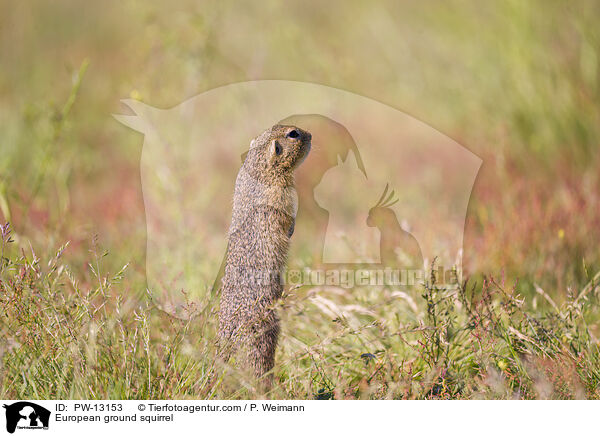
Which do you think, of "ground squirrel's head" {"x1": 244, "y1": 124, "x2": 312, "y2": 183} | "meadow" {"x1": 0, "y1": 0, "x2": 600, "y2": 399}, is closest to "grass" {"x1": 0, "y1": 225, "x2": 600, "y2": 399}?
"meadow" {"x1": 0, "y1": 0, "x2": 600, "y2": 399}

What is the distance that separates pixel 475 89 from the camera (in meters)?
6.44

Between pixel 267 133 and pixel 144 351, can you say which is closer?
pixel 144 351

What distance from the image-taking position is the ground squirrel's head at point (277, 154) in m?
2.95

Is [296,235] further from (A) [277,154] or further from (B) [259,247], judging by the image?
(B) [259,247]

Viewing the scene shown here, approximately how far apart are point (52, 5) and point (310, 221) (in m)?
7.17

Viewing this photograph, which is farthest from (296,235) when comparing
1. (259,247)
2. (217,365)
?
(217,365)

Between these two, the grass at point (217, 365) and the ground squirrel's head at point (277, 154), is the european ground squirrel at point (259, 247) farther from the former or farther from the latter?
the grass at point (217, 365)

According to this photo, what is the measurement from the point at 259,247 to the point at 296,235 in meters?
2.42

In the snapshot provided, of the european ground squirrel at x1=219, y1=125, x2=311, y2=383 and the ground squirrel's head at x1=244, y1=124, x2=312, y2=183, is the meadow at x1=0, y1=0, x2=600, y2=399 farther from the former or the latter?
the ground squirrel's head at x1=244, y1=124, x2=312, y2=183

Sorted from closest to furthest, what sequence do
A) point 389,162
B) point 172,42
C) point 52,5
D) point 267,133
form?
point 267,133 < point 172,42 < point 389,162 < point 52,5

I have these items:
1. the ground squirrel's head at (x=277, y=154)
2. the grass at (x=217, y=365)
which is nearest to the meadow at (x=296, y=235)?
the grass at (x=217, y=365)

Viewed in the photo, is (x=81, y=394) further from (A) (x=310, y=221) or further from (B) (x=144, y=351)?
(A) (x=310, y=221)

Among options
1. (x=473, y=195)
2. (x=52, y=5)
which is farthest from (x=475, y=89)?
(x=52, y=5)
